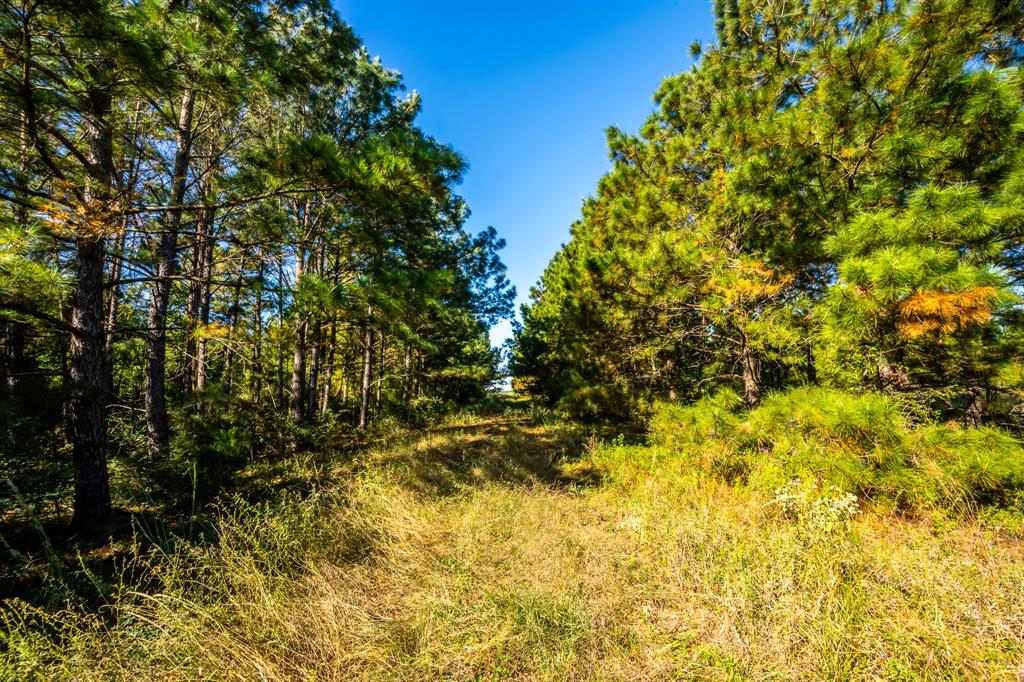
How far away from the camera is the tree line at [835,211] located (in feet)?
10.5

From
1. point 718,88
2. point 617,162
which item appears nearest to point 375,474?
point 617,162

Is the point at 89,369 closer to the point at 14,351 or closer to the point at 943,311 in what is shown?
the point at 14,351

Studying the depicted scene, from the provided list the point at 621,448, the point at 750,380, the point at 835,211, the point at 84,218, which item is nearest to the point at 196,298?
the point at 84,218

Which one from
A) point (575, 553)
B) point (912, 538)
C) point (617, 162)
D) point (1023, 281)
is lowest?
point (575, 553)

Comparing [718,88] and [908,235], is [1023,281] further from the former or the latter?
[718,88]

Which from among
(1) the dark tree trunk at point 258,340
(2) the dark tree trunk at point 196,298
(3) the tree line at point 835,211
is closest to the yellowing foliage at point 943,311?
(3) the tree line at point 835,211

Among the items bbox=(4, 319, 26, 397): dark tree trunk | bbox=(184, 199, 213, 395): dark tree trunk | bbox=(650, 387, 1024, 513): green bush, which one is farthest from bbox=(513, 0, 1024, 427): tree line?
bbox=(4, 319, 26, 397): dark tree trunk

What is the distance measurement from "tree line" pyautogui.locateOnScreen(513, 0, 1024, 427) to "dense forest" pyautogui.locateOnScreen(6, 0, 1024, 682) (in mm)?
42

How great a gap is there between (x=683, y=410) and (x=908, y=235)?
3314mm

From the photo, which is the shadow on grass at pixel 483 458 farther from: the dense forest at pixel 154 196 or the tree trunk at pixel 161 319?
the tree trunk at pixel 161 319

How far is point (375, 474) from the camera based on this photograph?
248 inches

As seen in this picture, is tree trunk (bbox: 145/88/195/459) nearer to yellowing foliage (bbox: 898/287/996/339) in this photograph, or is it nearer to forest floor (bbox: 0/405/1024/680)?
forest floor (bbox: 0/405/1024/680)

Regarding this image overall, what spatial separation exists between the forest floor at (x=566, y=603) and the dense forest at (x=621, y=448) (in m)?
0.03

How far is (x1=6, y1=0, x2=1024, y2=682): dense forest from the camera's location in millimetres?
2449
